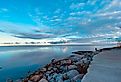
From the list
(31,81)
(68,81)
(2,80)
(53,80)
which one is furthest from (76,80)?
(2,80)

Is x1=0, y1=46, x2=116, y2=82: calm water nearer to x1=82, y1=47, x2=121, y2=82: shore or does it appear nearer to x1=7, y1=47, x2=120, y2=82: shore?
x1=7, y1=47, x2=120, y2=82: shore

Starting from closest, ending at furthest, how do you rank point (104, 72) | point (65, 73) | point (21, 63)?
point (104, 72) < point (65, 73) < point (21, 63)

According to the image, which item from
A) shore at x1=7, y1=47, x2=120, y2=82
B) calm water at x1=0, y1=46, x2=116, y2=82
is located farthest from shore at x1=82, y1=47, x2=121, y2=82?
calm water at x1=0, y1=46, x2=116, y2=82

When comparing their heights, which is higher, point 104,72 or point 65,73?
point 104,72

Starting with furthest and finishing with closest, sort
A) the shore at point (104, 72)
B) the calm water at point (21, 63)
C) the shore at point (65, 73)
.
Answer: the calm water at point (21, 63), the shore at point (65, 73), the shore at point (104, 72)

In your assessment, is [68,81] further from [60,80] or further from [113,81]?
[113,81]

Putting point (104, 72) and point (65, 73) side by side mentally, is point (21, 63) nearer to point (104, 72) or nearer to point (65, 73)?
point (65, 73)

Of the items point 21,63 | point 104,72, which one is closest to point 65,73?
point 104,72

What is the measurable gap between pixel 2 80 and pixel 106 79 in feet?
48.8

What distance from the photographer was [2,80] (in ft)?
65.3

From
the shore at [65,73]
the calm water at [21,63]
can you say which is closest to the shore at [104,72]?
the shore at [65,73]

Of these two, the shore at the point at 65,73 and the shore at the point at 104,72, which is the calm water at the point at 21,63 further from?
the shore at the point at 104,72

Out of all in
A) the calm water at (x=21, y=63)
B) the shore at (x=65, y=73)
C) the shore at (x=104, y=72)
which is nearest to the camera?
the shore at (x=104, y=72)

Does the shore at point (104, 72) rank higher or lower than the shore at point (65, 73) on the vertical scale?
higher
